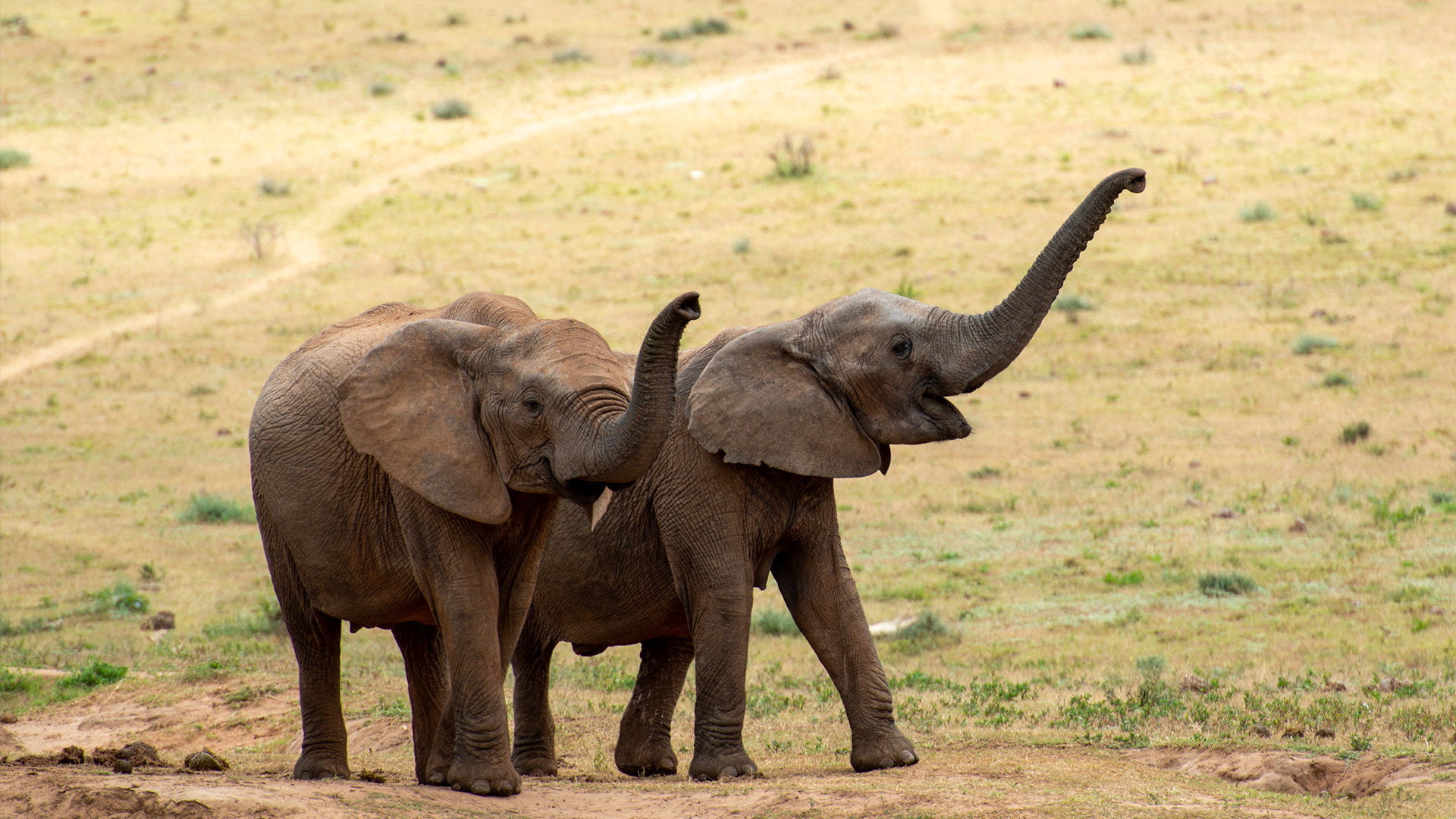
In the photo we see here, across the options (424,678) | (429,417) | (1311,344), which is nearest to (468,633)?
(429,417)

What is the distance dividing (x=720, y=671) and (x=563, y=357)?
216cm

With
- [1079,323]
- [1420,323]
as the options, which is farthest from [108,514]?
[1420,323]

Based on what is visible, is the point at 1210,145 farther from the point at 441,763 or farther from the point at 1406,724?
the point at 441,763

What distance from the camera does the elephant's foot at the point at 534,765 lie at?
982cm

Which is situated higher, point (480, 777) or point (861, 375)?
point (861, 375)

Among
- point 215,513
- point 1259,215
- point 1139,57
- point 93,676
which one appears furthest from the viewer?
point 1139,57

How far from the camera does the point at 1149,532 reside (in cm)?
1770

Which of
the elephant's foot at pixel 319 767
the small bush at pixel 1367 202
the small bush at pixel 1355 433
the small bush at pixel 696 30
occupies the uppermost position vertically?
the small bush at pixel 696 30

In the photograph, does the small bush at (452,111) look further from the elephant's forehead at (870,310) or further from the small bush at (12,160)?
the elephant's forehead at (870,310)

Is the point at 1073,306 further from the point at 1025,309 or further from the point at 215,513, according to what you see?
the point at 1025,309

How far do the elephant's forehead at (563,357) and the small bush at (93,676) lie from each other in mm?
6739

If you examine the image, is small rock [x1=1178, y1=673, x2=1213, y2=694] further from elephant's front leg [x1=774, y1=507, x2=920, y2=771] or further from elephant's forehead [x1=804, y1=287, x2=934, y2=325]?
elephant's forehead [x1=804, y1=287, x2=934, y2=325]

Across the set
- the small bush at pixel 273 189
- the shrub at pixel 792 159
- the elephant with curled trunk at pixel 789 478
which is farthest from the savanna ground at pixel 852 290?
the elephant with curled trunk at pixel 789 478

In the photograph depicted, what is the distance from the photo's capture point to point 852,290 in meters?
29.8
